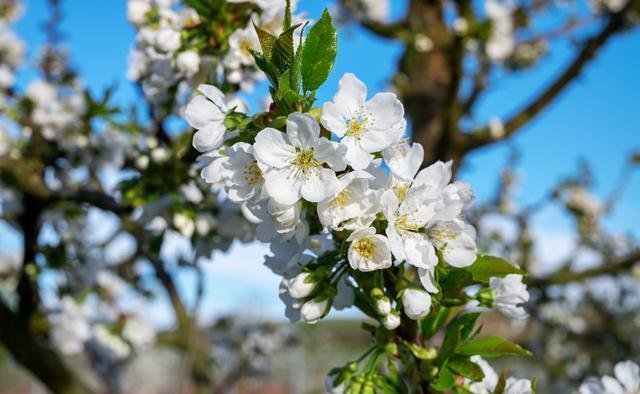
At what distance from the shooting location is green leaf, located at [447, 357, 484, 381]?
2.70ft

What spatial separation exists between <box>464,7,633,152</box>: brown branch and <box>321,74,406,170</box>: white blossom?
2.75m

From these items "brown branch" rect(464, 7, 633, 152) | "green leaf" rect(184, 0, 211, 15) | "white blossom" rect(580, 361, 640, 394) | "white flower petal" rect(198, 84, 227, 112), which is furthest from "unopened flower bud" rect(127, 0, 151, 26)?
"brown branch" rect(464, 7, 633, 152)

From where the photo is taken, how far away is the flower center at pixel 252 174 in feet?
2.65

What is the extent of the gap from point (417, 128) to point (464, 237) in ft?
11.1

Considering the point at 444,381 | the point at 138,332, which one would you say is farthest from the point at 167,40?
the point at 138,332

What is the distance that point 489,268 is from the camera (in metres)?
0.82

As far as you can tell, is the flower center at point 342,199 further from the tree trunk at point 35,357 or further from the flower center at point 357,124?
the tree trunk at point 35,357

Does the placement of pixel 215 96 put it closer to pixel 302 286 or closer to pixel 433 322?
pixel 302 286

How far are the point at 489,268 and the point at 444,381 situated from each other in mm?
171

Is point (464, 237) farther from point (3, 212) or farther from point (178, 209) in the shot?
point (3, 212)

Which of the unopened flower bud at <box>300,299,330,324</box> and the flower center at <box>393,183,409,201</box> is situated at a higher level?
the flower center at <box>393,183,409,201</box>

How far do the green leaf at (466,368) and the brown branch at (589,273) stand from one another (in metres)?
2.58

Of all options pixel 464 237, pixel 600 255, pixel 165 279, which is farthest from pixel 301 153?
pixel 600 255

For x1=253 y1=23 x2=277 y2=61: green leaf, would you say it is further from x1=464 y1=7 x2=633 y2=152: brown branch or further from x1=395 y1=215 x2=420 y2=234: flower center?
x1=464 y1=7 x2=633 y2=152: brown branch
